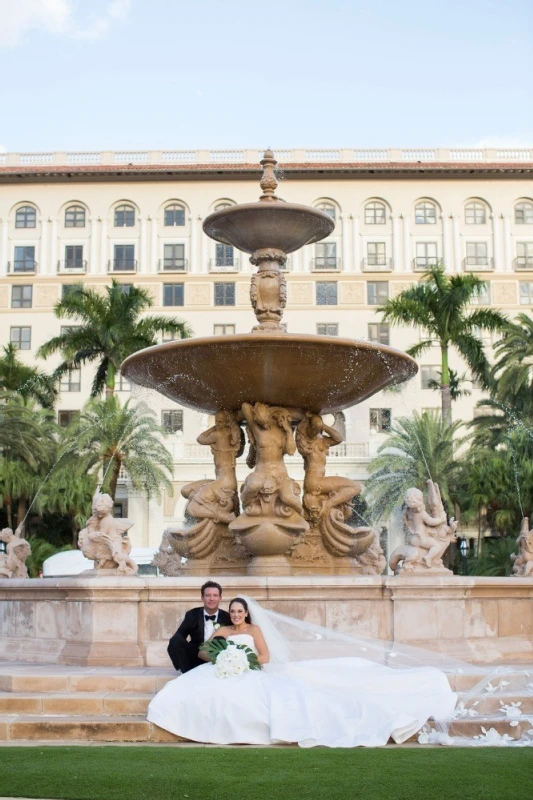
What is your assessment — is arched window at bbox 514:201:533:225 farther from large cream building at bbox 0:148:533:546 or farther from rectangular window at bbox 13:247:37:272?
rectangular window at bbox 13:247:37:272

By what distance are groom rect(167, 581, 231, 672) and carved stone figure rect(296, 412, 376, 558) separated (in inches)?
160

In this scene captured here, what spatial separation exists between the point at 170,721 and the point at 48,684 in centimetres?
160

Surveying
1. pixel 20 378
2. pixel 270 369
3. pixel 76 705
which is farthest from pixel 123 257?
pixel 76 705

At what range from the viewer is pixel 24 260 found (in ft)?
186

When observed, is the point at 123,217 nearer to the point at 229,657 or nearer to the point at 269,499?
the point at 269,499

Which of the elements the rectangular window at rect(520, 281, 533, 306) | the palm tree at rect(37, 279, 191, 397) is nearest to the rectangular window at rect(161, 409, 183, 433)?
the palm tree at rect(37, 279, 191, 397)

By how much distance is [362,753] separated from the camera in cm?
702

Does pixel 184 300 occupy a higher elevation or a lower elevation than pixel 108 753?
higher

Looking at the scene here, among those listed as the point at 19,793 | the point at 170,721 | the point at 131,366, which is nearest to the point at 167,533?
the point at 131,366

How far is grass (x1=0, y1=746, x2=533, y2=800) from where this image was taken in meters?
5.80

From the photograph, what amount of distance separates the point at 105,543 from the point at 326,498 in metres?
3.00

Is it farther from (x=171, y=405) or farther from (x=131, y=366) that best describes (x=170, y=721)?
(x=171, y=405)

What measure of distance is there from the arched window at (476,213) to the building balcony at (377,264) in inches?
187

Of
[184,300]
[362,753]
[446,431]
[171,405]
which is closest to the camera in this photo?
[362,753]
